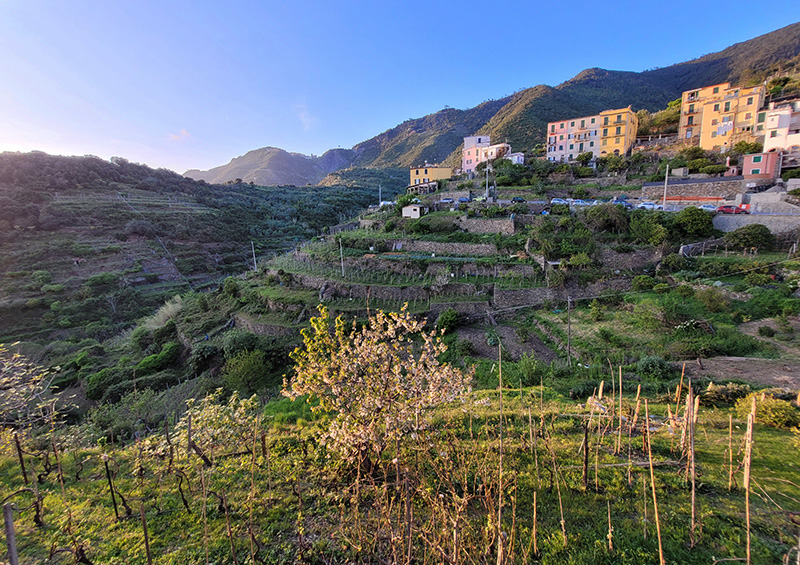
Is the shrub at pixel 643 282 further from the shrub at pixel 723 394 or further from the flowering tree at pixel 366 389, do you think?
the flowering tree at pixel 366 389

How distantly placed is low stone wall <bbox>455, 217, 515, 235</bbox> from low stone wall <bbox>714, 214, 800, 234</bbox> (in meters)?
13.4

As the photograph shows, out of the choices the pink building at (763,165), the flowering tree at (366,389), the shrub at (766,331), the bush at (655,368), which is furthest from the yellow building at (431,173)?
the flowering tree at (366,389)

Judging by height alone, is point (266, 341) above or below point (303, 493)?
below

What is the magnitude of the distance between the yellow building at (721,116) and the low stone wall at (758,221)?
17793 millimetres

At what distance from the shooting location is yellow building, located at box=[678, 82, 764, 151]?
3155 centimetres

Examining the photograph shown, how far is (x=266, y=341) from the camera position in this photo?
21188 mm

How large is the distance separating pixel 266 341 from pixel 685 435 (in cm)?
2101

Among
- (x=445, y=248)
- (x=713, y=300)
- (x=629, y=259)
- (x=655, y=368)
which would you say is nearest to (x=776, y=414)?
(x=655, y=368)

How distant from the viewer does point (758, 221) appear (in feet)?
66.4

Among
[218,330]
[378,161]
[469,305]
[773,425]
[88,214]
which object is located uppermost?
[378,161]

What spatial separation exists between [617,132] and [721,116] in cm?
903

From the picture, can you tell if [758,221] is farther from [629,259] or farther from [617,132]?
[617,132]

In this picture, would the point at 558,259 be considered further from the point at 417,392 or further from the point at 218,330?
the point at 218,330

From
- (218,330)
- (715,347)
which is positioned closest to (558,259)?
(715,347)
